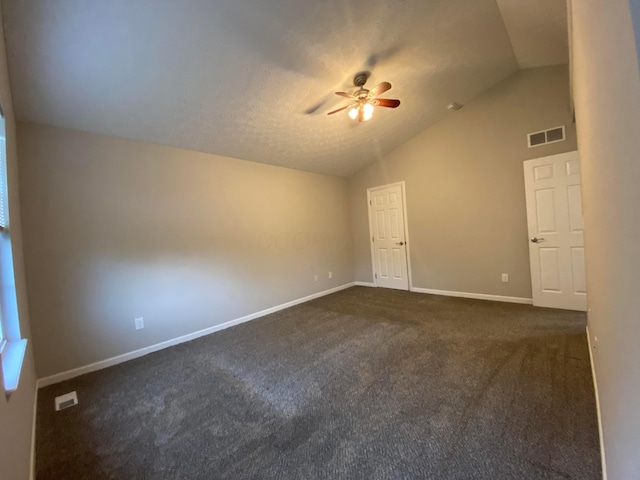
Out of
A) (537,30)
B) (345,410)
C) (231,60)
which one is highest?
(537,30)

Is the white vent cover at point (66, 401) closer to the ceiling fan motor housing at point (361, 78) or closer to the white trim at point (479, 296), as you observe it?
the ceiling fan motor housing at point (361, 78)

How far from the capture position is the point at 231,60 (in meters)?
2.34

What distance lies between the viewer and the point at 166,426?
1.82 m

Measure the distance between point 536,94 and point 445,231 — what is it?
2.19 meters

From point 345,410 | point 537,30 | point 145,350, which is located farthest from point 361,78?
point 145,350

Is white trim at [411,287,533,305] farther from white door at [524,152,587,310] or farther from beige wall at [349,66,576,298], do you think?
white door at [524,152,587,310]

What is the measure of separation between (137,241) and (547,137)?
5297 mm

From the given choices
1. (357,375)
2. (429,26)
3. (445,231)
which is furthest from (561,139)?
(357,375)

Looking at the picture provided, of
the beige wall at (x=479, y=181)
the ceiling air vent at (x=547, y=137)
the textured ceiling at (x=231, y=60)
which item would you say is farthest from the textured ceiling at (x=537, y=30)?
the ceiling air vent at (x=547, y=137)

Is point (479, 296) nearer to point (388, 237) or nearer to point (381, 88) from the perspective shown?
point (388, 237)

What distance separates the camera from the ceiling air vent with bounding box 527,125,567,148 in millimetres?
3447

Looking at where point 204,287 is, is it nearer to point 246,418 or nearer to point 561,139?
point 246,418

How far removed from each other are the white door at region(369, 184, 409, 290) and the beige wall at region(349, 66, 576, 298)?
0.19 metres

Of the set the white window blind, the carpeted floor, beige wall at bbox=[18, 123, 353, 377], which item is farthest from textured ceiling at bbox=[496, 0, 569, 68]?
the white window blind
